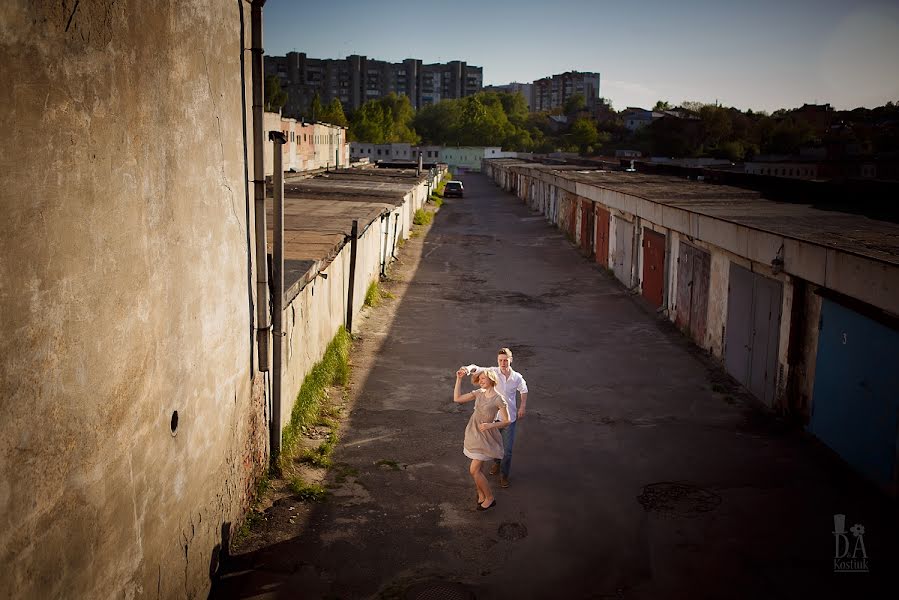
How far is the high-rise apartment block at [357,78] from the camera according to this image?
178125 millimetres

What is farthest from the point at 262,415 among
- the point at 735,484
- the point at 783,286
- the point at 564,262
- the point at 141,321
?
the point at 564,262

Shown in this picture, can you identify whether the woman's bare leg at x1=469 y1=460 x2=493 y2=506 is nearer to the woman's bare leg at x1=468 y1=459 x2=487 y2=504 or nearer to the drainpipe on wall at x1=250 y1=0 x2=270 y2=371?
the woman's bare leg at x1=468 y1=459 x2=487 y2=504

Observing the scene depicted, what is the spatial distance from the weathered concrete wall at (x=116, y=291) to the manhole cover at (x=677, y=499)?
426cm

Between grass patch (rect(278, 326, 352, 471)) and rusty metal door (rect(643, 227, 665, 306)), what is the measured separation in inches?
306

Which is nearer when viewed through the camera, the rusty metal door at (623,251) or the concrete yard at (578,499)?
the concrete yard at (578,499)

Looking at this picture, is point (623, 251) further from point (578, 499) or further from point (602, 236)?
point (578, 499)

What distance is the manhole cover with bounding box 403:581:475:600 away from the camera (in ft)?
20.3

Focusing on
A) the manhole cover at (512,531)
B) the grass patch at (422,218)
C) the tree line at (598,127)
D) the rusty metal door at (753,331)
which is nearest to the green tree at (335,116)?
the tree line at (598,127)

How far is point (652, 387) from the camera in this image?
39.3 ft

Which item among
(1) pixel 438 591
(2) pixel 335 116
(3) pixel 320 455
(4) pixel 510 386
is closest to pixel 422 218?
(3) pixel 320 455

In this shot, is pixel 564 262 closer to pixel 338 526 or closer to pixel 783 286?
pixel 783 286

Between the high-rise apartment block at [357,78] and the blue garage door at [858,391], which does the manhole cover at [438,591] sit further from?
the high-rise apartment block at [357,78]

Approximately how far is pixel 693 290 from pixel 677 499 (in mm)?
7926

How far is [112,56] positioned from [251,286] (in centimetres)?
322
